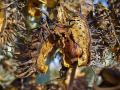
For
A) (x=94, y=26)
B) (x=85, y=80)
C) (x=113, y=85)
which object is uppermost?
(x=94, y=26)

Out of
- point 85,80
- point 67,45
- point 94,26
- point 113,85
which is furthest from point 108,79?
point 85,80

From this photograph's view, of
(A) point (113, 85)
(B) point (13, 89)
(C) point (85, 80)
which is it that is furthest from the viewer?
(C) point (85, 80)

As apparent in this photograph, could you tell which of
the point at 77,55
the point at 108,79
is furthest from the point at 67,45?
the point at 108,79

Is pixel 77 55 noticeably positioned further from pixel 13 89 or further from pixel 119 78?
pixel 13 89

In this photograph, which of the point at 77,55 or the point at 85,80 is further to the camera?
the point at 85,80

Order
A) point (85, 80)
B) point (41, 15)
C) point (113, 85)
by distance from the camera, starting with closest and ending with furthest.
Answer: point (113, 85), point (41, 15), point (85, 80)

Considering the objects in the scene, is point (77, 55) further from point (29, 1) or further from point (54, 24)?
point (29, 1)

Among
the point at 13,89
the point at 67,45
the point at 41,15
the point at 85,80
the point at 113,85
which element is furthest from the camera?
the point at 85,80

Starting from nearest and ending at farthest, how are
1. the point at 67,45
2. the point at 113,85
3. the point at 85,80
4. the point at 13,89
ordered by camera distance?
1. the point at 113,85
2. the point at 67,45
3. the point at 13,89
4. the point at 85,80

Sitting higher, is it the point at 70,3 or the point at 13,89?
the point at 70,3
